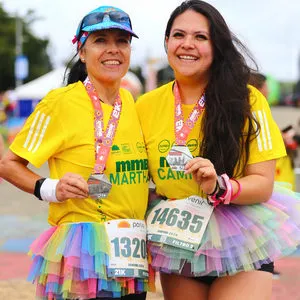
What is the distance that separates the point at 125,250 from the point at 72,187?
0.45 meters

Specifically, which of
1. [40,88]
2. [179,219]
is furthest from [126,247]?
[40,88]

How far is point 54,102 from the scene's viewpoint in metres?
3.04

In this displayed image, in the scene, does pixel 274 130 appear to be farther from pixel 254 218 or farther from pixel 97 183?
pixel 97 183

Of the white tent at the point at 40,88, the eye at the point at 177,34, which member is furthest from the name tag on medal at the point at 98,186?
the white tent at the point at 40,88

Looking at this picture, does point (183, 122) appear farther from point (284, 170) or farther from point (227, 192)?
point (284, 170)

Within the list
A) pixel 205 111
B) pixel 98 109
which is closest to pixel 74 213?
pixel 98 109

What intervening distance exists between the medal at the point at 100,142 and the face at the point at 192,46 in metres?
0.39

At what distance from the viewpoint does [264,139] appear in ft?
9.80

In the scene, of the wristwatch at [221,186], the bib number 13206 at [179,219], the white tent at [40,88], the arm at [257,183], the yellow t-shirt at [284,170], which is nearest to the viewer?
the wristwatch at [221,186]

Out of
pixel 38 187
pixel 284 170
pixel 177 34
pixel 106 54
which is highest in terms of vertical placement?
pixel 177 34

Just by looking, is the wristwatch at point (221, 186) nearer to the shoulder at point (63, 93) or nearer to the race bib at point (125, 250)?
the race bib at point (125, 250)

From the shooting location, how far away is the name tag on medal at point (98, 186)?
2883 millimetres

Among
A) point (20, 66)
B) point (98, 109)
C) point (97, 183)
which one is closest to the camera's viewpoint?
point (97, 183)

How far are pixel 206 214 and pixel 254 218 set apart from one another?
234 millimetres
